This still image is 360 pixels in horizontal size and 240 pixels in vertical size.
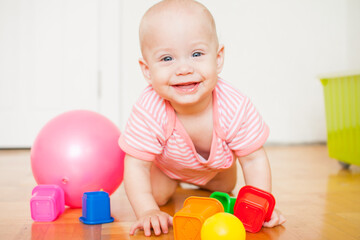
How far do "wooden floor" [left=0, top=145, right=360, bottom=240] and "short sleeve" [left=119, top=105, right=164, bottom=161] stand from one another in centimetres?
16

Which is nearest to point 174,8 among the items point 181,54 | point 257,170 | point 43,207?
point 181,54

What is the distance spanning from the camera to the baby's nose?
845 millimetres

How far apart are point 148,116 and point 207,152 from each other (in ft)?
0.61

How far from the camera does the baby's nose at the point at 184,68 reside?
33.3 inches

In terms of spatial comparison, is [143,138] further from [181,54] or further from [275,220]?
[275,220]

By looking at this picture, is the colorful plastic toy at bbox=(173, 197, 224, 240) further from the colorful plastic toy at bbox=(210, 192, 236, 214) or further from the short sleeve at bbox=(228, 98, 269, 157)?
the short sleeve at bbox=(228, 98, 269, 157)

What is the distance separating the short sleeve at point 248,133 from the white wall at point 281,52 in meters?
1.47

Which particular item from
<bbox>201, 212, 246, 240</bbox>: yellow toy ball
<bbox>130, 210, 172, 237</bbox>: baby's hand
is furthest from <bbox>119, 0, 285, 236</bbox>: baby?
<bbox>201, 212, 246, 240</bbox>: yellow toy ball

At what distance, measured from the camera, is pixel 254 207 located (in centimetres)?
83

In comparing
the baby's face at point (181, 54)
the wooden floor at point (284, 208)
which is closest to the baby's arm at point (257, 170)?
the wooden floor at point (284, 208)

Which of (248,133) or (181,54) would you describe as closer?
(181,54)

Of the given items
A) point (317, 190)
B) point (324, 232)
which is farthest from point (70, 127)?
point (317, 190)

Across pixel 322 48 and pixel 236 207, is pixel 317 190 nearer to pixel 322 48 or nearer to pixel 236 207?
pixel 236 207

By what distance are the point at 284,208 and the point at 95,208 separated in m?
0.48
